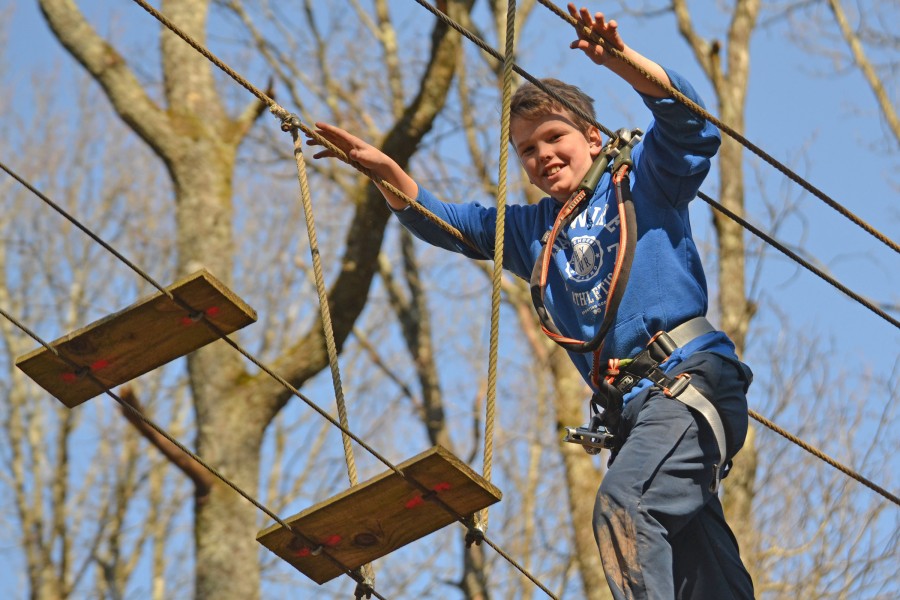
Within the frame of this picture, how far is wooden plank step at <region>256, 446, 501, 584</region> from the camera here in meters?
2.93

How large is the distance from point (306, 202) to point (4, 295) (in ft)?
36.3

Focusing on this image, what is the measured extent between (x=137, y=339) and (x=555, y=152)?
1145mm

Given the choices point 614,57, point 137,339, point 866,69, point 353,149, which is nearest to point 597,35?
point 614,57

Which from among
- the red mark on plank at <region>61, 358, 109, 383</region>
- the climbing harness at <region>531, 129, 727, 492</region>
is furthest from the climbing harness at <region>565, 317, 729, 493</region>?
the red mark on plank at <region>61, 358, 109, 383</region>

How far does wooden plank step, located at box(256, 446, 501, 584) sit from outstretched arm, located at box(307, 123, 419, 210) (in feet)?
3.12

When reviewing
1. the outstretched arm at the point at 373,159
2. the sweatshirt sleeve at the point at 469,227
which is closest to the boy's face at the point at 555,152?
the sweatshirt sleeve at the point at 469,227

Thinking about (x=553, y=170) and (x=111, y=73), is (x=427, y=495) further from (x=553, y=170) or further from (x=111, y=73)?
(x=111, y=73)

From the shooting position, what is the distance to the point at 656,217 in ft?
10.2

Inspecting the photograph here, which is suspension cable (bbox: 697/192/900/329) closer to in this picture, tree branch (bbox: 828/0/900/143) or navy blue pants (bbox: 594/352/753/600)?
navy blue pants (bbox: 594/352/753/600)

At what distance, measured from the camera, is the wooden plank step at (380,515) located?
2926 mm

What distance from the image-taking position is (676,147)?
3029 millimetres

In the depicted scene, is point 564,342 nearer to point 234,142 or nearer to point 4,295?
point 234,142

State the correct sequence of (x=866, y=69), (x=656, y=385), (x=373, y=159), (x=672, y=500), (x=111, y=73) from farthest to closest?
(x=866, y=69) → (x=111, y=73) → (x=373, y=159) → (x=656, y=385) → (x=672, y=500)

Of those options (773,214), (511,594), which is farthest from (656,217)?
(511,594)
